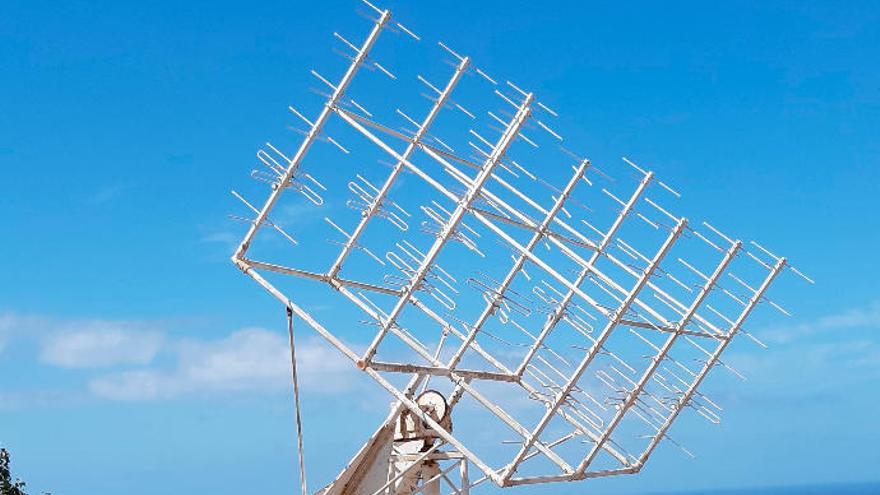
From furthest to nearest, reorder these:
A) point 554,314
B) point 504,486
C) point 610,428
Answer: point 554,314 → point 610,428 → point 504,486

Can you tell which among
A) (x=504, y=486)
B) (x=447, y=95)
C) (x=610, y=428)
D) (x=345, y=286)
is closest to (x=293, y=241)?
(x=345, y=286)

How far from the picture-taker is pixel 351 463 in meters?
25.1

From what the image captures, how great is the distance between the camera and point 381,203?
24797 mm

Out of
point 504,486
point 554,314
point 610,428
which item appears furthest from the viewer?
point 554,314

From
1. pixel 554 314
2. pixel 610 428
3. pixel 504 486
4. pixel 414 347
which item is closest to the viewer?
pixel 504 486

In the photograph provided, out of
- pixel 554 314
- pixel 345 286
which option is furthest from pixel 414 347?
pixel 554 314

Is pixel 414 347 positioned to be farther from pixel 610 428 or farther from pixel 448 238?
pixel 610 428

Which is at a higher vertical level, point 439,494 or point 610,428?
point 610,428

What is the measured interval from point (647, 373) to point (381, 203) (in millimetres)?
6960

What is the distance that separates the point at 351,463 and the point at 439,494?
2.00 metres

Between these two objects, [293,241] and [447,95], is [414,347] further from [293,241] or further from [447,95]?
[447,95]

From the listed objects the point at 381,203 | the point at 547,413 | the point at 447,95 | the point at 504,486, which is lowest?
the point at 504,486

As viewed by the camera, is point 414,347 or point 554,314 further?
point 554,314

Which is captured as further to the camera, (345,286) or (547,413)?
(345,286)
